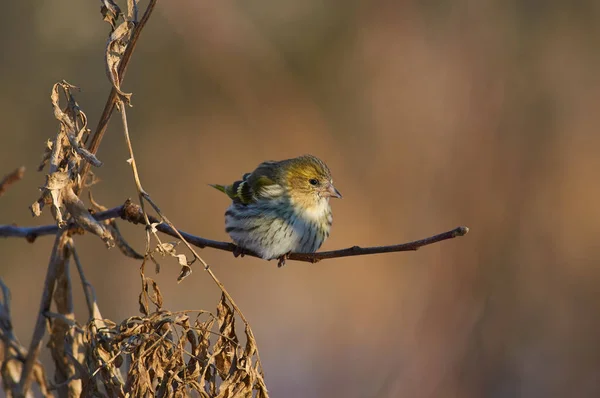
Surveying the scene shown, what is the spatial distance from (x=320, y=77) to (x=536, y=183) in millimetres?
3269

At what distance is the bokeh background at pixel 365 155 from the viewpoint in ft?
25.6

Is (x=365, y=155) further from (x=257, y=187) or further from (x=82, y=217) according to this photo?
(x=82, y=217)

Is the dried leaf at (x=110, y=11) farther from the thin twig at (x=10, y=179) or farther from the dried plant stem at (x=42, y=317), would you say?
the dried plant stem at (x=42, y=317)

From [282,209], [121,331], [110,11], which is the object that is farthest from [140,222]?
[282,209]

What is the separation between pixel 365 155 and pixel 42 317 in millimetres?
7224

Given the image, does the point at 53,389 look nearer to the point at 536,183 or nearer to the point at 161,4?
the point at 536,183

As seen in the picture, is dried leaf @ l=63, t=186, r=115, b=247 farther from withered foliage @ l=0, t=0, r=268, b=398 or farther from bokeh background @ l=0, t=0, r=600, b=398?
bokeh background @ l=0, t=0, r=600, b=398

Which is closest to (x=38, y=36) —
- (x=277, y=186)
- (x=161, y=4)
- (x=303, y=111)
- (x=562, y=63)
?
(x=161, y=4)

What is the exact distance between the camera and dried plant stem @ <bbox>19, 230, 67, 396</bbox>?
2.41 meters

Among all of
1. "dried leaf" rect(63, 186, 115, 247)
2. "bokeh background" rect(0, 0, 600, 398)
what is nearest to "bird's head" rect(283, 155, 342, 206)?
"dried leaf" rect(63, 186, 115, 247)

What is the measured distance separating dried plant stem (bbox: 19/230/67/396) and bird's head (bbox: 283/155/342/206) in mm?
2209

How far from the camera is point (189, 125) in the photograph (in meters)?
9.63

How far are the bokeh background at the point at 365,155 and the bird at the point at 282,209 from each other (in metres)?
2.81

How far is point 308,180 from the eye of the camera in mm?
4754
